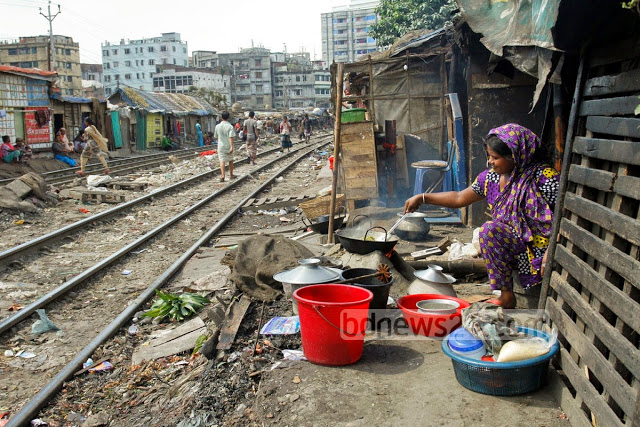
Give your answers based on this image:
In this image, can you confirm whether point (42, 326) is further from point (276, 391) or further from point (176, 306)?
point (276, 391)

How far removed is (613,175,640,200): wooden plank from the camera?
238cm

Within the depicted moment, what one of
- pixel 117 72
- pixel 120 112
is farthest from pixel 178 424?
pixel 117 72

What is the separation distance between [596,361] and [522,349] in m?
0.54

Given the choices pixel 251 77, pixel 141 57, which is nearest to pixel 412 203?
pixel 251 77

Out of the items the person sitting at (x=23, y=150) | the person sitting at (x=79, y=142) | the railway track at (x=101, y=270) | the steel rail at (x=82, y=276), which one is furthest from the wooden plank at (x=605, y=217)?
the person sitting at (x=79, y=142)

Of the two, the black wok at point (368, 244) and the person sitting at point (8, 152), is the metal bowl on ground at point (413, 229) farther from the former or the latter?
the person sitting at point (8, 152)

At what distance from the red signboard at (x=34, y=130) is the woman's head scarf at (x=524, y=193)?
74.4 feet

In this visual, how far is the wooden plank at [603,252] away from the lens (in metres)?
2.33

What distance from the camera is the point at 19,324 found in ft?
19.1

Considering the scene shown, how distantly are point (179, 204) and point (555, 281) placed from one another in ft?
37.8

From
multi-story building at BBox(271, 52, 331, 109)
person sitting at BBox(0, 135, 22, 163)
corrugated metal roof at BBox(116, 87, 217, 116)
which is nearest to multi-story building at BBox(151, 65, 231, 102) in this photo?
multi-story building at BBox(271, 52, 331, 109)

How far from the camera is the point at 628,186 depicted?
8.09 ft

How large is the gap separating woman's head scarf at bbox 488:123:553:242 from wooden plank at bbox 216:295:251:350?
2.41 m

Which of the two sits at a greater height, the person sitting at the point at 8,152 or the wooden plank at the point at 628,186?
Answer: the wooden plank at the point at 628,186
